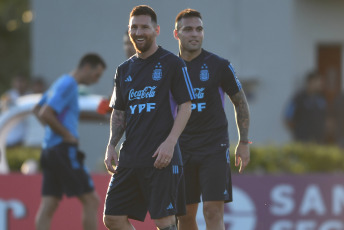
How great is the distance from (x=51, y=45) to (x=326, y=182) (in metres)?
8.20

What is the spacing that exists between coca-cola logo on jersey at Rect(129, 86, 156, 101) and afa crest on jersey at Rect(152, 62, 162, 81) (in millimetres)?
75

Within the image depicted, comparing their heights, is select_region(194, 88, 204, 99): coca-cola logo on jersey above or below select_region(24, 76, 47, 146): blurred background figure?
above

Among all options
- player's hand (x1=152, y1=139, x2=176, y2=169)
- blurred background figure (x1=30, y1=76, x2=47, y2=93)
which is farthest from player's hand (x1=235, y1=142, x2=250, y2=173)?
blurred background figure (x1=30, y1=76, x2=47, y2=93)

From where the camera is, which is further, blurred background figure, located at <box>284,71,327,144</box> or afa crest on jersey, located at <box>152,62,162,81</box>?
blurred background figure, located at <box>284,71,327,144</box>

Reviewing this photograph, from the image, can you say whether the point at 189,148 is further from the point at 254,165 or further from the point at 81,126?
the point at 81,126

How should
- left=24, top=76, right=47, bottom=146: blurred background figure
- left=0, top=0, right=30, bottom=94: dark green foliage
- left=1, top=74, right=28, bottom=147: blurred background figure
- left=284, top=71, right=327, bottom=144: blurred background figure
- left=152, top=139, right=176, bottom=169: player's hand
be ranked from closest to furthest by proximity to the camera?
left=152, top=139, right=176, bottom=169: player's hand
left=1, top=74, right=28, bottom=147: blurred background figure
left=24, top=76, right=47, bottom=146: blurred background figure
left=284, top=71, right=327, bottom=144: blurred background figure
left=0, top=0, right=30, bottom=94: dark green foliage

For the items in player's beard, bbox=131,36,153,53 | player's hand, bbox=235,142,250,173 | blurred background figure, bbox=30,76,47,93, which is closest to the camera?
player's beard, bbox=131,36,153,53

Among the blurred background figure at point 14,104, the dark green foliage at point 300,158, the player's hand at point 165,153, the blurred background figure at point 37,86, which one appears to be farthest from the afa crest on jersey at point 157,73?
the blurred background figure at point 37,86

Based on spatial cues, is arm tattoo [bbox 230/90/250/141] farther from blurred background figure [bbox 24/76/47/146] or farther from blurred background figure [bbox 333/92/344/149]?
blurred background figure [bbox 333/92/344/149]

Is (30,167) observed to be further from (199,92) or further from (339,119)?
(199,92)

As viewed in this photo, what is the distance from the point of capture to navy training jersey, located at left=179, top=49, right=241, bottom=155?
835 cm

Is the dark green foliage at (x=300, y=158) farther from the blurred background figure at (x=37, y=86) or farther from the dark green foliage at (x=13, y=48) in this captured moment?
the dark green foliage at (x=13, y=48)

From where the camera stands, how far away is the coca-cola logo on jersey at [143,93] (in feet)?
24.5

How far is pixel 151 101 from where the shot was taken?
746 centimetres
